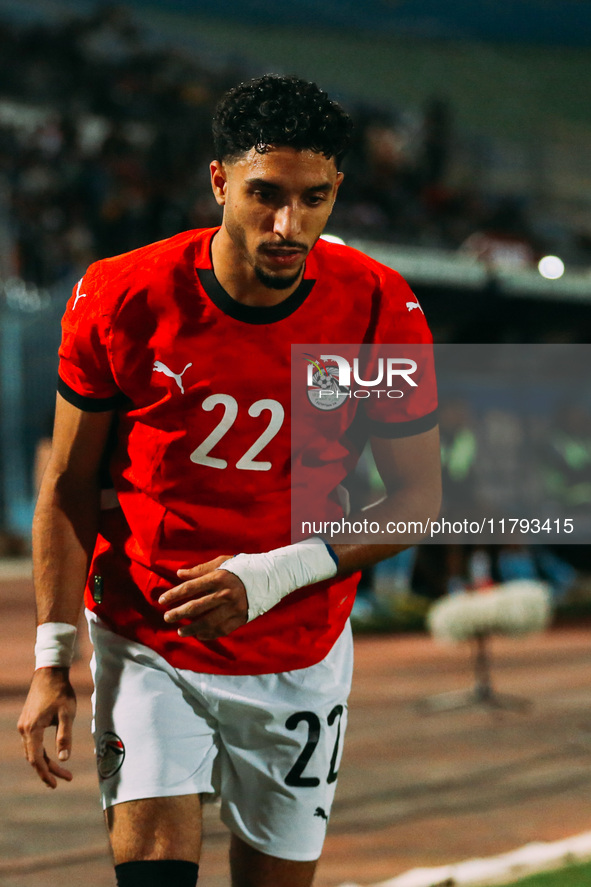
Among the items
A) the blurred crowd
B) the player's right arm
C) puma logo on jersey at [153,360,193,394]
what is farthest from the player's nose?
the blurred crowd

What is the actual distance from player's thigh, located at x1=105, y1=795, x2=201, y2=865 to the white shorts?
0.07ft

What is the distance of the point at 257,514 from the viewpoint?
191 cm

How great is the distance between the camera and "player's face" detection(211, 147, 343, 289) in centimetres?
173

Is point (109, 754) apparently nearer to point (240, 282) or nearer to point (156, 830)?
point (156, 830)

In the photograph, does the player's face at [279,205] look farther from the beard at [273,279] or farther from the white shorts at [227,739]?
the white shorts at [227,739]

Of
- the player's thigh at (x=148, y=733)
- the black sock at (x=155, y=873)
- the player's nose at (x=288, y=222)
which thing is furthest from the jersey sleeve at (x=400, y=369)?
the black sock at (x=155, y=873)

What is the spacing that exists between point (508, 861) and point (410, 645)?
464cm

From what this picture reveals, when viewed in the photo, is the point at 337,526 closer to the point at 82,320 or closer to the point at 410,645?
the point at 82,320

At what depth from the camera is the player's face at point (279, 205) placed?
1.73m

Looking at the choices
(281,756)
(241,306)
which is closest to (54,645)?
(281,756)

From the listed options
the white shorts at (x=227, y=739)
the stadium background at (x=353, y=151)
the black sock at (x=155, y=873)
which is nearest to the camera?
the black sock at (x=155, y=873)

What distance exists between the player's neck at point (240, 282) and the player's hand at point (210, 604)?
0.50 m

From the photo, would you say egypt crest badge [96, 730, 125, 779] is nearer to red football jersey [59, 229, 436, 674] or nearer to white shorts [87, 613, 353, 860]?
white shorts [87, 613, 353, 860]

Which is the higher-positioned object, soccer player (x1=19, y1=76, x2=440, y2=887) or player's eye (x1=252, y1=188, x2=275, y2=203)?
player's eye (x1=252, y1=188, x2=275, y2=203)
